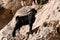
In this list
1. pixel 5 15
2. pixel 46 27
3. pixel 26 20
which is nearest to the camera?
pixel 46 27

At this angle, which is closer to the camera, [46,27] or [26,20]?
[46,27]

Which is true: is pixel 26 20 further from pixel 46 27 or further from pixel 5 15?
pixel 5 15

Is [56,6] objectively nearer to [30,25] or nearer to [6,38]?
[30,25]

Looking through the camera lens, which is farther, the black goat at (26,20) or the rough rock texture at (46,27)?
the black goat at (26,20)

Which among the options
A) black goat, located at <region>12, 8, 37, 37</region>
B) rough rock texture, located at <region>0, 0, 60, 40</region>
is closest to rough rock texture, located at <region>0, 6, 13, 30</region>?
black goat, located at <region>12, 8, 37, 37</region>

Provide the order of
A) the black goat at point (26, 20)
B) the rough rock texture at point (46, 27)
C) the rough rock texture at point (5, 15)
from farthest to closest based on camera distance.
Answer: the rough rock texture at point (5, 15) < the black goat at point (26, 20) < the rough rock texture at point (46, 27)

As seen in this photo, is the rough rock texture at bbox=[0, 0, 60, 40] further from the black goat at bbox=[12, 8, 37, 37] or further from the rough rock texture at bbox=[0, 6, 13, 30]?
the rough rock texture at bbox=[0, 6, 13, 30]

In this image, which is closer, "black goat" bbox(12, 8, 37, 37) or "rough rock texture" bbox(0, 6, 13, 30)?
"black goat" bbox(12, 8, 37, 37)

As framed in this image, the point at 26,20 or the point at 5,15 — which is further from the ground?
the point at 26,20

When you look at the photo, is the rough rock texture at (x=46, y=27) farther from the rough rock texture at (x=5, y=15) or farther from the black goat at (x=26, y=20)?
the rough rock texture at (x=5, y=15)

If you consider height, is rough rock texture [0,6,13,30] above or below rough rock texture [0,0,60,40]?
below

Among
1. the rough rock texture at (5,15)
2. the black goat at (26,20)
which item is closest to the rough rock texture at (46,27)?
the black goat at (26,20)

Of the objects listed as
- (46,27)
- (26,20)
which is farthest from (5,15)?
(46,27)

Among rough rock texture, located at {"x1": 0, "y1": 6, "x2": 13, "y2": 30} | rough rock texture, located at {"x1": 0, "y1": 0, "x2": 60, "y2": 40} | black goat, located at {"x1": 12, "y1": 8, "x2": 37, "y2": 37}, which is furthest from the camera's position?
rough rock texture, located at {"x1": 0, "y1": 6, "x2": 13, "y2": 30}
